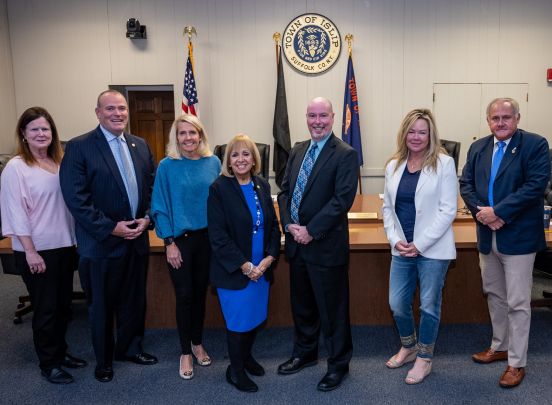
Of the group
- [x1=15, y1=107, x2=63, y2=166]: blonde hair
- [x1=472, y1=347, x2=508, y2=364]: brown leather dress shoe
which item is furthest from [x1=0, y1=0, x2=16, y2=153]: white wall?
[x1=472, y1=347, x2=508, y2=364]: brown leather dress shoe

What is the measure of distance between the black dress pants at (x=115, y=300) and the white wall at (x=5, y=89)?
3.88m

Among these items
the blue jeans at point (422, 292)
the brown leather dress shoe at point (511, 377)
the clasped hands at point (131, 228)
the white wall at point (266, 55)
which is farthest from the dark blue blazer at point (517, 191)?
the white wall at point (266, 55)

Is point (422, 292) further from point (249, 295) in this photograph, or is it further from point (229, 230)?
point (229, 230)

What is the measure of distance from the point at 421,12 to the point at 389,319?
155 inches

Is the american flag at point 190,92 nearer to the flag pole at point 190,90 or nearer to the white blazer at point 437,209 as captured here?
the flag pole at point 190,90

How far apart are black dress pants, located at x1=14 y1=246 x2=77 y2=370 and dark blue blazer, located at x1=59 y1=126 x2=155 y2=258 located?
0.52ft

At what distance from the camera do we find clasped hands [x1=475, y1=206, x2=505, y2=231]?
2.28 metres

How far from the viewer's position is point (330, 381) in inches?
93.6

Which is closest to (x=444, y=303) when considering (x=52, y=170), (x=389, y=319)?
(x=389, y=319)

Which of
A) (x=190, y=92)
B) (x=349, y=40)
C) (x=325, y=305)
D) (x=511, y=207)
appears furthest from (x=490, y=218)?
(x=190, y=92)

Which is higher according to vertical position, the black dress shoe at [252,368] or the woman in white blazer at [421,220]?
the woman in white blazer at [421,220]

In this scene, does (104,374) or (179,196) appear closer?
(179,196)

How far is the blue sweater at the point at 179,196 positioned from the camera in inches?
92.1

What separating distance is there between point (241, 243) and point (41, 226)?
1.00 m
